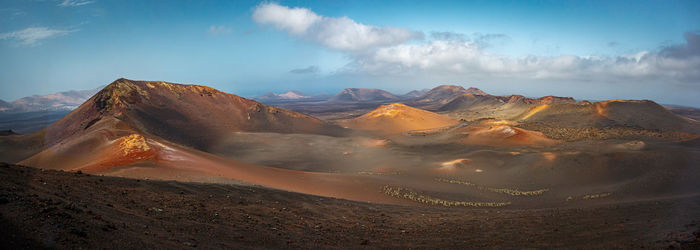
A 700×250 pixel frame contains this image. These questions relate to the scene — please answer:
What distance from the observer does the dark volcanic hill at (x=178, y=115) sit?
106ft

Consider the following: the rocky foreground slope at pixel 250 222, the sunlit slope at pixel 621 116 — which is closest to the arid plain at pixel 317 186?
the rocky foreground slope at pixel 250 222

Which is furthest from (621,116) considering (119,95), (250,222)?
(119,95)

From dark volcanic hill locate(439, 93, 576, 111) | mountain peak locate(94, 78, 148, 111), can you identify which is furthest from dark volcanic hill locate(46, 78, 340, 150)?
dark volcanic hill locate(439, 93, 576, 111)

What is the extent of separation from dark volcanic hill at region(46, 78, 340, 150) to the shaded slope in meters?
17.1

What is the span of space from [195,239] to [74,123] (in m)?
37.3

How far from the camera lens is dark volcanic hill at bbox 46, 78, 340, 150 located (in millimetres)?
32419

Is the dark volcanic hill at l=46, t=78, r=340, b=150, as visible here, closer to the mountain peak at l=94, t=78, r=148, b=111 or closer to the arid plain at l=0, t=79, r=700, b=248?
the mountain peak at l=94, t=78, r=148, b=111

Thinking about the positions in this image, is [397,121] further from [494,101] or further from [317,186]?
[494,101]

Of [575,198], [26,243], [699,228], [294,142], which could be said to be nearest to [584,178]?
Result: [575,198]

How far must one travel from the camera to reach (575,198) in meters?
17.0

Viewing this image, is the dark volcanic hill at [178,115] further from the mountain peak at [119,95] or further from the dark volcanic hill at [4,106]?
the dark volcanic hill at [4,106]

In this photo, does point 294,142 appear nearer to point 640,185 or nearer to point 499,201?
point 499,201

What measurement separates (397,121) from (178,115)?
49.7 metres

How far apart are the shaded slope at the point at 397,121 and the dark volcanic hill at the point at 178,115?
1715cm
